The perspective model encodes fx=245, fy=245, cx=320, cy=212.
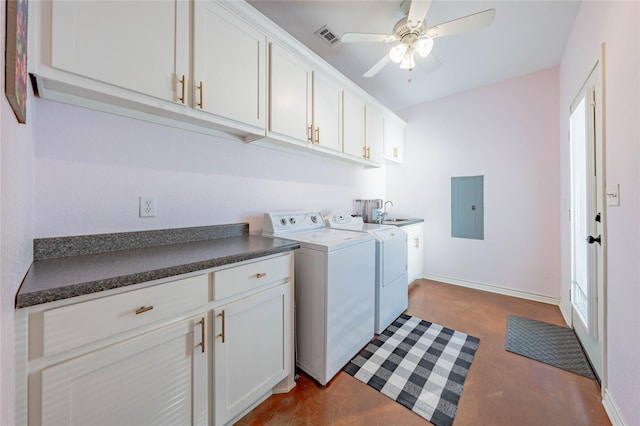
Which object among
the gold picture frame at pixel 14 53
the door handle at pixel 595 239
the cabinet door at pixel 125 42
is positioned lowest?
the door handle at pixel 595 239

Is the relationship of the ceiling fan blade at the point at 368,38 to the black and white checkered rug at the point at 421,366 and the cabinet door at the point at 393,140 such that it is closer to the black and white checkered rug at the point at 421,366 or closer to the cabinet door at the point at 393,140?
the cabinet door at the point at 393,140

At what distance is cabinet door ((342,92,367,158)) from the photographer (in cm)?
243

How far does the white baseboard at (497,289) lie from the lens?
8.94 ft

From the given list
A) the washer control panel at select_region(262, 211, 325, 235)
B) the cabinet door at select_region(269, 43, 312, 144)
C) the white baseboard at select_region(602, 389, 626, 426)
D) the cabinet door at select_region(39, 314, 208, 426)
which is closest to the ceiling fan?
the cabinet door at select_region(269, 43, 312, 144)

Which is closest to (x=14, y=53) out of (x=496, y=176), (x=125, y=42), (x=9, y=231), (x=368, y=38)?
(x=9, y=231)

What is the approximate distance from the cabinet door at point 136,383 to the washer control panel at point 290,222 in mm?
902

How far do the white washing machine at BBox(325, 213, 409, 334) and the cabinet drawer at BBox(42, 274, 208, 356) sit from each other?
1.44 metres

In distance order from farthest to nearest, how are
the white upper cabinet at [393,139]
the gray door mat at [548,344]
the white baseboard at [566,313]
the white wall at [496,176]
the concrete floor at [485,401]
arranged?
1. the white upper cabinet at [393,139]
2. the white wall at [496,176]
3. the white baseboard at [566,313]
4. the gray door mat at [548,344]
5. the concrete floor at [485,401]

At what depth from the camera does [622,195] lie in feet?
3.82

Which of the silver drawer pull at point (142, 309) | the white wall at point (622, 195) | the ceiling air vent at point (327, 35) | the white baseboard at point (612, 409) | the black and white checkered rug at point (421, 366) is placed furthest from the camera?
the ceiling air vent at point (327, 35)

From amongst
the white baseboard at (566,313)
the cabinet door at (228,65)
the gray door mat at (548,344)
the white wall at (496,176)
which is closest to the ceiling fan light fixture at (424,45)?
the cabinet door at (228,65)

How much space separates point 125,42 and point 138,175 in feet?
2.11

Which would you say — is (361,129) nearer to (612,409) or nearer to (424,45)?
(424,45)

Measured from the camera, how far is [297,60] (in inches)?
74.3
